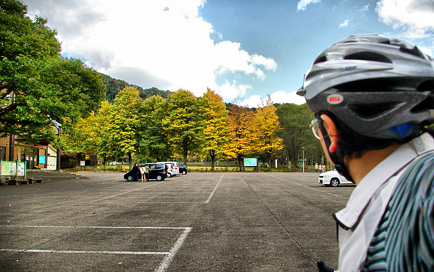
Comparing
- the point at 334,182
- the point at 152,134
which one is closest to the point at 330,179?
the point at 334,182

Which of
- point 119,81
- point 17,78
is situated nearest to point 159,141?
point 17,78

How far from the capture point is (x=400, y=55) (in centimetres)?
99

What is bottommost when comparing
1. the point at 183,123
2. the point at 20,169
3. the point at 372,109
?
the point at 20,169

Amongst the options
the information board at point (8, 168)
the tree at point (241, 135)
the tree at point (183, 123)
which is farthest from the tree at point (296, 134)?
the information board at point (8, 168)

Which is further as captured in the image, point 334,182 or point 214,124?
point 214,124

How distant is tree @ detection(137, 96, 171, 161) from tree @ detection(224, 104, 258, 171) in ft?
39.5

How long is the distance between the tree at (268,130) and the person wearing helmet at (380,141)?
156ft

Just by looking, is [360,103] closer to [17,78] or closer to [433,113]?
[433,113]

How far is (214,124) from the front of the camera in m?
48.5

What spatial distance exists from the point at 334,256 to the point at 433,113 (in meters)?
4.30

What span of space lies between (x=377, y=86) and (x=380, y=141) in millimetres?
206

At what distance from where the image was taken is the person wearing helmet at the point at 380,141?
0.68 metres

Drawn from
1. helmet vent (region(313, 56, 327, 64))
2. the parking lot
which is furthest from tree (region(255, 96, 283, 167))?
helmet vent (region(313, 56, 327, 64))

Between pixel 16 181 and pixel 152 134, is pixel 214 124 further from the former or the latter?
pixel 16 181
